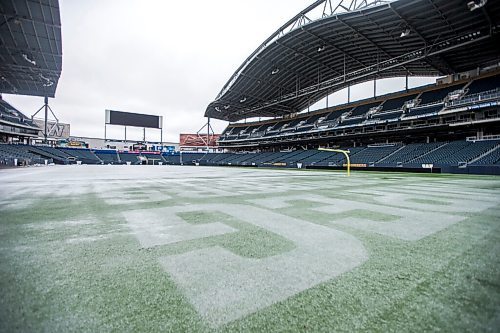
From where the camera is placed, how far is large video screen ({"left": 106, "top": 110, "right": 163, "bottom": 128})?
61.1 meters

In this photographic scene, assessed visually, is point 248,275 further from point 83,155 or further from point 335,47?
point 83,155

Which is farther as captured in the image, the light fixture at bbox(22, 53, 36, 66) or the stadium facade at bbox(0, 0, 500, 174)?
the light fixture at bbox(22, 53, 36, 66)

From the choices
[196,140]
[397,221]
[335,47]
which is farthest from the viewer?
[196,140]

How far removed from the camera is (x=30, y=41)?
2089cm

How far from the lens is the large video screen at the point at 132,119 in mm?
61125

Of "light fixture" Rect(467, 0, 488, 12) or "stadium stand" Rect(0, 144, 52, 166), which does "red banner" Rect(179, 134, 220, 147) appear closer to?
"stadium stand" Rect(0, 144, 52, 166)

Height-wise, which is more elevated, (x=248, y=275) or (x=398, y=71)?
(x=398, y=71)

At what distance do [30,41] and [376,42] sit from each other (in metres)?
36.4

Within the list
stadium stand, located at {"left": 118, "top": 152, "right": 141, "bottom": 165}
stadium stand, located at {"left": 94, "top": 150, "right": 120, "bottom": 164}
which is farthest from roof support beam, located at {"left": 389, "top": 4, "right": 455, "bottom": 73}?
stadium stand, located at {"left": 94, "top": 150, "right": 120, "bottom": 164}

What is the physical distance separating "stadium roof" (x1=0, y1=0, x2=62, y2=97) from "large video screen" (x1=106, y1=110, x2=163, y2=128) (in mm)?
27101

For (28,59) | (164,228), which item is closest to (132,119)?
(28,59)

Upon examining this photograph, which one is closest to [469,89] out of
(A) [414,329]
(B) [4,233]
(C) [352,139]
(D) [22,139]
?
(C) [352,139]

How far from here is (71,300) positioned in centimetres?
129

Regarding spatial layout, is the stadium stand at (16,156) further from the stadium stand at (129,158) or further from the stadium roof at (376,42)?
the stadium roof at (376,42)
